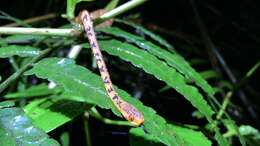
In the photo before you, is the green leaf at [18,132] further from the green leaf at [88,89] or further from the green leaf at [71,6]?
the green leaf at [71,6]

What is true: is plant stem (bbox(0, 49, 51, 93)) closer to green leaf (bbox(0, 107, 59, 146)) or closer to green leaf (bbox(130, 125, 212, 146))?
green leaf (bbox(0, 107, 59, 146))

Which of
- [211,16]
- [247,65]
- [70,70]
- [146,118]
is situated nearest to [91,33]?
[70,70]

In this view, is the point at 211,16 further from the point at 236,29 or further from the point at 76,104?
the point at 76,104

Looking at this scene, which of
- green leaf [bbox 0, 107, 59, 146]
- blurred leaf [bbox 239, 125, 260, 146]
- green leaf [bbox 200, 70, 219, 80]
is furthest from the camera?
green leaf [bbox 200, 70, 219, 80]

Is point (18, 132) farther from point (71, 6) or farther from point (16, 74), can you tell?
point (71, 6)

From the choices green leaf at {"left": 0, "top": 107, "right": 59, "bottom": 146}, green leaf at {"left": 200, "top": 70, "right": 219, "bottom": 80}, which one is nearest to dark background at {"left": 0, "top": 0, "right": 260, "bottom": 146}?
green leaf at {"left": 200, "top": 70, "right": 219, "bottom": 80}
